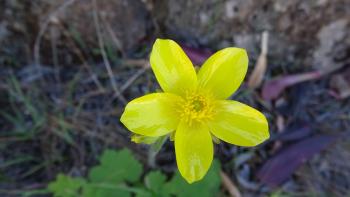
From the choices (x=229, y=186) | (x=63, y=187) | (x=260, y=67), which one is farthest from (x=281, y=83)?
(x=63, y=187)

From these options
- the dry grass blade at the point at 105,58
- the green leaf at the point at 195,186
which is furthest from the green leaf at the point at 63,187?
the dry grass blade at the point at 105,58

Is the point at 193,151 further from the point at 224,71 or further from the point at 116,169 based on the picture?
the point at 116,169

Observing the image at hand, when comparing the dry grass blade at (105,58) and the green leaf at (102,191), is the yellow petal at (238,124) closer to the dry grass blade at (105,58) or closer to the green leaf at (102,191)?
the green leaf at (102,191)

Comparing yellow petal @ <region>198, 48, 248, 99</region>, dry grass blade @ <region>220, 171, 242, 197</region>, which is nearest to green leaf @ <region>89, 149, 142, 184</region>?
dry grass blade @ <region>220, 171, 242, 197</region>

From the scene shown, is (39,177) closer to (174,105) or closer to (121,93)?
(121,93)

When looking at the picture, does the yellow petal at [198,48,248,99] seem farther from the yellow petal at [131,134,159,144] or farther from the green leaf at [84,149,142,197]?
the green leaf at [84,149,142,197]

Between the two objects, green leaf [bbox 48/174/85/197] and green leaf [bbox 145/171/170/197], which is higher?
green leaf [bbox 48/174/85/197]
